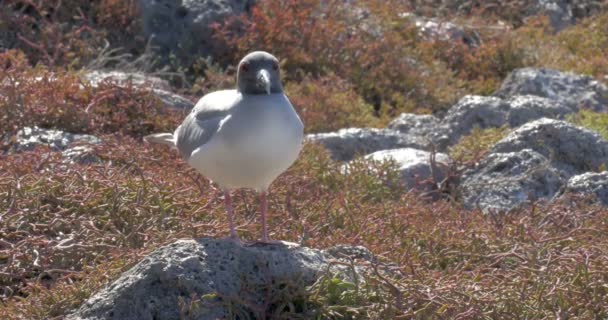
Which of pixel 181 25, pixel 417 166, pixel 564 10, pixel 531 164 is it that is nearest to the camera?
pixel 531 164

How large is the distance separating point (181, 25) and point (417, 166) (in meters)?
4.73

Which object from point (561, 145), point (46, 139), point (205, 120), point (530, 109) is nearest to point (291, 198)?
point (205, 120)

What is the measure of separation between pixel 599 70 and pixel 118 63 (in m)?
6.87

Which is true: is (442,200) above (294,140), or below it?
below

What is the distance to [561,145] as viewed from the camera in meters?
11.1

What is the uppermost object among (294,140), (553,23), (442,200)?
(294,140)

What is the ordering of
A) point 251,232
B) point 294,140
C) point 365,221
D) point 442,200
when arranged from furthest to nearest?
point 442,200 < point 365,221 < point 251,232 < point 294,140

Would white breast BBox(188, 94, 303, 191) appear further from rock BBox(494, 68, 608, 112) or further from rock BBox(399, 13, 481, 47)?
rock BBox(399, 13, 481, 47)

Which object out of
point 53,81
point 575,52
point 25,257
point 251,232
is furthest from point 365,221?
point 575,52

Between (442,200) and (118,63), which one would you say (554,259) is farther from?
(118,63)

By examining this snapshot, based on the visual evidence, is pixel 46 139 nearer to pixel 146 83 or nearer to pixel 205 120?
pixel 146 83

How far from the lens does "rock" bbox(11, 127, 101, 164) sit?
9.53 m

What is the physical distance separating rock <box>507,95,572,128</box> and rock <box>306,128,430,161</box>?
120 cm

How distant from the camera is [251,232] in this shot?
763cm
